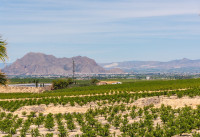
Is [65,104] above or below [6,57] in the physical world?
below

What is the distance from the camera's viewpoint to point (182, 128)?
664 inches

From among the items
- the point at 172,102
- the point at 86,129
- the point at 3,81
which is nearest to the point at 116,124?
the point at 86,129

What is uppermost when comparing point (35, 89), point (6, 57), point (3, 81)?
point (6, 57)

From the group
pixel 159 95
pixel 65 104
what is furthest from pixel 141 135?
pixel 159 95

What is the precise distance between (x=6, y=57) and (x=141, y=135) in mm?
7653

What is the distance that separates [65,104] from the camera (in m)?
36.6

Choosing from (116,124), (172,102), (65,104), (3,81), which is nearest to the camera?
(3,81)

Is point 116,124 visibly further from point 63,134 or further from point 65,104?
point 65,104

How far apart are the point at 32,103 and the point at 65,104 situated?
455 cm

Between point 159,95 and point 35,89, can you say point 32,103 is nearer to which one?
point 159,95

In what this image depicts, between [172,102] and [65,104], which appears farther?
[65,104]

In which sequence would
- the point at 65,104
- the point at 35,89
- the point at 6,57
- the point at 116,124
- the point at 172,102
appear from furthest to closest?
the point at 35,89, the point at 65,104, the point at 172,102, the point at 116,124, the point at 6,57

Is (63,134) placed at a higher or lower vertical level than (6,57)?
lower

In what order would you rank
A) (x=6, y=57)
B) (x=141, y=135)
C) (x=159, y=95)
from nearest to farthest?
(x=6, y=57) → (x=141, y=135) → (x=159, y=95)
